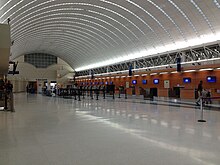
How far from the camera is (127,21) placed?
34.9 m

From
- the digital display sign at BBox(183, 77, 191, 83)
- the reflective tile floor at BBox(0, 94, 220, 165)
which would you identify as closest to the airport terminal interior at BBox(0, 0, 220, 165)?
the reflective tile floor at BBox(0, 94, 220, 165)

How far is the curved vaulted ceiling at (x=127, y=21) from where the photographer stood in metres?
26.2

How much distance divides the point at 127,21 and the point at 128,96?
38.4ft

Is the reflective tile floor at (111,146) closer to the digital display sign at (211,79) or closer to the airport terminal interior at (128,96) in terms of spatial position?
the airport terminal interior at (128,96)

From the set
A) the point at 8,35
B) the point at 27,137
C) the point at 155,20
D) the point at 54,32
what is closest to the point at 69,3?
the point at 155,20

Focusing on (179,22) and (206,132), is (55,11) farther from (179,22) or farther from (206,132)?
(206,132)

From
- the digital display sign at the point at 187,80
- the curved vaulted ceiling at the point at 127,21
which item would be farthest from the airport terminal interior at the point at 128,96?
the digital display sign at the point at 187,80

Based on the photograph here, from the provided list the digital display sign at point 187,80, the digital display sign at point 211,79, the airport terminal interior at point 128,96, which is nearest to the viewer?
the airport terminal interior at point 128,96

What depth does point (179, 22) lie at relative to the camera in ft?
95.6

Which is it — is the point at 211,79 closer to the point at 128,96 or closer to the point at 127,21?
the point at 128,96

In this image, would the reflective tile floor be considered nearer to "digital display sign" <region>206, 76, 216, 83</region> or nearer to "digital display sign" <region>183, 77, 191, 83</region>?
"digital display sign" <region>206, 76, 216, 83</region>

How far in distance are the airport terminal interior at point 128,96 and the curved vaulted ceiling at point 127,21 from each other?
0.14 metres

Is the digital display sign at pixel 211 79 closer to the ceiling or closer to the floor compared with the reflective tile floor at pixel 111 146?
closer to the ceiling

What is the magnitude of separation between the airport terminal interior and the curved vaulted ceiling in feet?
0.46
